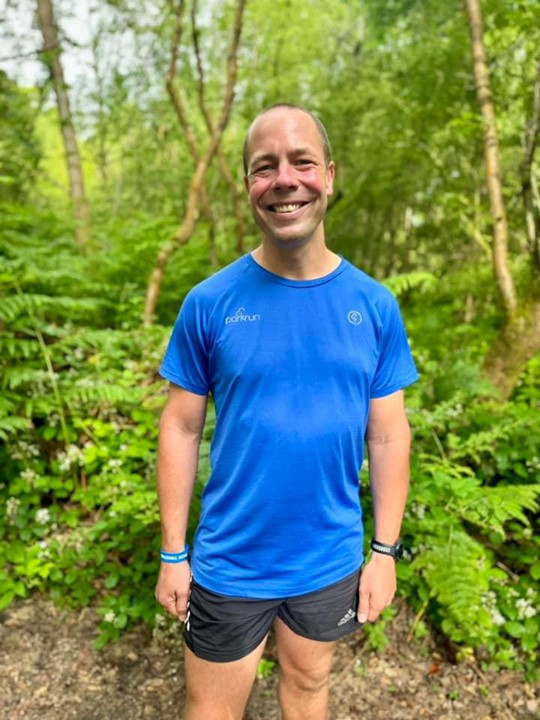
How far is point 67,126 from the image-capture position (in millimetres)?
7180

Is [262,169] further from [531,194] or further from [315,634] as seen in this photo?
[531,194]

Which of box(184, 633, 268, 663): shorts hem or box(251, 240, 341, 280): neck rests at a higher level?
box(251, 240, 341, 280): neck

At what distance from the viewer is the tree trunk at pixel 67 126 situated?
22.1 ft

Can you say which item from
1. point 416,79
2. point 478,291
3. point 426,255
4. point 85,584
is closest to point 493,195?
point 478,291

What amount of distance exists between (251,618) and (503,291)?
3.60 m

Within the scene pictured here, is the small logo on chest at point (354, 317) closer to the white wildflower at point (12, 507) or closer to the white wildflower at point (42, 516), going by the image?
the white wildflower at point (42, 516)

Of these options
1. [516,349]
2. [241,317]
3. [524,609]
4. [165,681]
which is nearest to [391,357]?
[241,317]

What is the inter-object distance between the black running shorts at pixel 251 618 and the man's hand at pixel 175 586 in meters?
0.03

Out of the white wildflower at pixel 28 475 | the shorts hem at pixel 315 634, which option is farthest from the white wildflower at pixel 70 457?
the shorts hem at pixel 315 634

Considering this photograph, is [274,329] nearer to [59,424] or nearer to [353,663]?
[353,663]

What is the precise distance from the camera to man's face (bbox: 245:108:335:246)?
57.1 inches

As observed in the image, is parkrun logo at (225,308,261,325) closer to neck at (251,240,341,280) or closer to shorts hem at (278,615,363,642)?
neck at (251,240,341,280)

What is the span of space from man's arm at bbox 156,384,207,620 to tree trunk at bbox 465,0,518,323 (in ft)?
11.4

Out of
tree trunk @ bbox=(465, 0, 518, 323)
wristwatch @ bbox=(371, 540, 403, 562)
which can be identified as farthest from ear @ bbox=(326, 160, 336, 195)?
tree trunk @ bbox=(465, 0, 518, 323)
